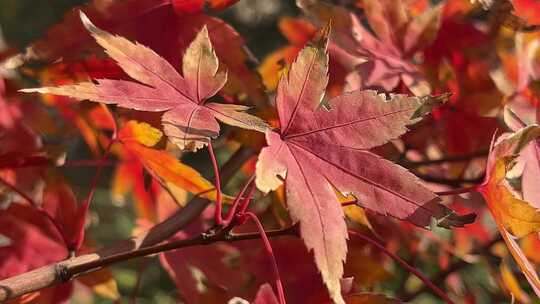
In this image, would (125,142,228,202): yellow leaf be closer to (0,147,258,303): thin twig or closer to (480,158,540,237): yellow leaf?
(0,147,258,303): thin twig

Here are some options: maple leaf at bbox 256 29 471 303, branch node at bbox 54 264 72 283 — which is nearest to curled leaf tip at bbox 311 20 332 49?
maple leaf at bbox 256 29 471 303

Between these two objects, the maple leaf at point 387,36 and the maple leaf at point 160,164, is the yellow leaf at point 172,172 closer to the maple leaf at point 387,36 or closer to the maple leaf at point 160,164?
the maple leaf at point 160,164

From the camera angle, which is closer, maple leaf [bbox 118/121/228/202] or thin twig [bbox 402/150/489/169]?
maple leaf [bbox 118/121/228/202]

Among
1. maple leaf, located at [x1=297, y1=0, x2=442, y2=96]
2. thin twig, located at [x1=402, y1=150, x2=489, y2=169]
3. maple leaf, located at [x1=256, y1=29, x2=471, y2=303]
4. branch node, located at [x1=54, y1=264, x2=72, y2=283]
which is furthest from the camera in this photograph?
thin twig, located at [x1=402, y1=150, x2=489, y2=169]

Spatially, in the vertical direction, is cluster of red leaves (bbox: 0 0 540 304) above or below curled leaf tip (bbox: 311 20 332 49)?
below

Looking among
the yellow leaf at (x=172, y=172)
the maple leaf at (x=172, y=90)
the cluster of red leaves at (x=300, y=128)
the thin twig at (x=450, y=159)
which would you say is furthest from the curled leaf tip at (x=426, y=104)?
the thin twig at (x=450, y=159)

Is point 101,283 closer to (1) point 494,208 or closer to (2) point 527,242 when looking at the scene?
(1) point 494,208

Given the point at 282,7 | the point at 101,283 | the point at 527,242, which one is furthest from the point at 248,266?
the point at 282,7
